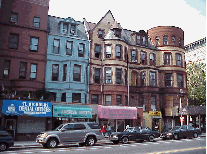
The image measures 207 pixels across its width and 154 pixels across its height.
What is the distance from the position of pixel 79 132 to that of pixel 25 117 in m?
9.02

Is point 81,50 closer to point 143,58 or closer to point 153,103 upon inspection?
point 143,58

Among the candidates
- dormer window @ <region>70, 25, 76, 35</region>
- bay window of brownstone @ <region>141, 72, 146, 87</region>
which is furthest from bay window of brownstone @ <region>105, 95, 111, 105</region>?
dormer window @ <region>70, 25, 76, 35</region>

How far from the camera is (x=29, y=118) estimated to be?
1067 inches

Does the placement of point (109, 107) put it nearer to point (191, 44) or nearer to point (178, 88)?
point (178, 88)

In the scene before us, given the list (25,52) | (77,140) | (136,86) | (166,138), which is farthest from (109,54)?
(77,140)

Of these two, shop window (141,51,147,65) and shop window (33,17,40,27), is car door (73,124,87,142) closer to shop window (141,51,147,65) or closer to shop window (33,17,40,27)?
shop window (33,17,40,27)

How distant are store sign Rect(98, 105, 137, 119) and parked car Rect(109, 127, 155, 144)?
7.35m

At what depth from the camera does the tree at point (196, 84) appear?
46594mm

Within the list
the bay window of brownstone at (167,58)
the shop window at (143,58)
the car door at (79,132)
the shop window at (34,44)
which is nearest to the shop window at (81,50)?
the shop window at (34,44)

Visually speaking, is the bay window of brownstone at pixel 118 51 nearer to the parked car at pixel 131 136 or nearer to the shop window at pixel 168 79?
the shop window at pixel 168 79

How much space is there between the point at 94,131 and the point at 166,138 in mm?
9998

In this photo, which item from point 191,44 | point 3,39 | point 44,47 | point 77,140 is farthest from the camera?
point 191,44

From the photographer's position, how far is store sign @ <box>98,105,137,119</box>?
31.2 m

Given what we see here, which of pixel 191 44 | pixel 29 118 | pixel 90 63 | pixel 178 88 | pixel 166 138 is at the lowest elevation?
pixel 166 138
